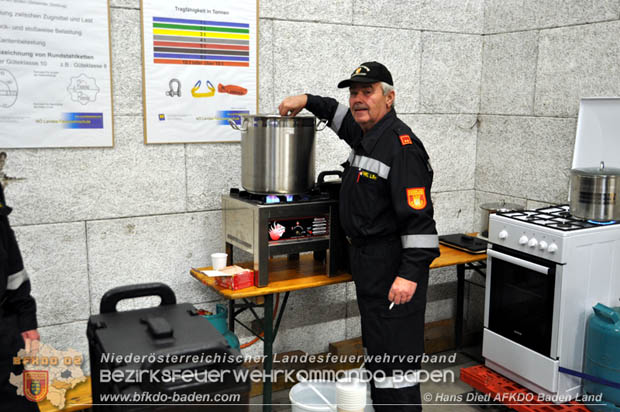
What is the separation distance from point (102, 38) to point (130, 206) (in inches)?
34.2

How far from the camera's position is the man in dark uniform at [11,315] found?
1783 millimetres

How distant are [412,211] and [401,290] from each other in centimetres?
36

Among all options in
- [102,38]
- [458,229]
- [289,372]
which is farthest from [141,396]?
[458,229]

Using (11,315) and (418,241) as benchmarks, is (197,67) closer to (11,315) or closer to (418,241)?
(418,241)

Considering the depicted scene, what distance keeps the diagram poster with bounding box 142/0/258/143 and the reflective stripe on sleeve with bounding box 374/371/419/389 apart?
5.15 ft

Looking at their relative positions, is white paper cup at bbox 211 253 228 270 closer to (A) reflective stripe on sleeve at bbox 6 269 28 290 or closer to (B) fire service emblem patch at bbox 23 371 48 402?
(B) fire service emblem patch at bbox 23 371 48 402

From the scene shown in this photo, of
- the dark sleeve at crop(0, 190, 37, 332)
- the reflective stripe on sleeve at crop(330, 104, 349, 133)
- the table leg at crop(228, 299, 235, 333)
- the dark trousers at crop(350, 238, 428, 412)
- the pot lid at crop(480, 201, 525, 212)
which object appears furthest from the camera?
the pot lid at crop(480, 201, 525, 212)

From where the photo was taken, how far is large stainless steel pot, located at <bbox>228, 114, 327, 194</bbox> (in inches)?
108

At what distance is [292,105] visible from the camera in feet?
9.43

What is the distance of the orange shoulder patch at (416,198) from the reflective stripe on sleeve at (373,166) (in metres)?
0.14

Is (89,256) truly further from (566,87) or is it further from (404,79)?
(566,87)

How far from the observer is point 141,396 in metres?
1.18

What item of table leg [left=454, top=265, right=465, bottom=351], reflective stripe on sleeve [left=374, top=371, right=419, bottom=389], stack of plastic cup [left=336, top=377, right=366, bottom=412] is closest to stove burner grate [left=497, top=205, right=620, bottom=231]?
table leg [left=454, top=265, right=465, bottom=351]

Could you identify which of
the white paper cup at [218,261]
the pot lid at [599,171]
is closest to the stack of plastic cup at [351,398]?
the white paper cup at [218,261]
